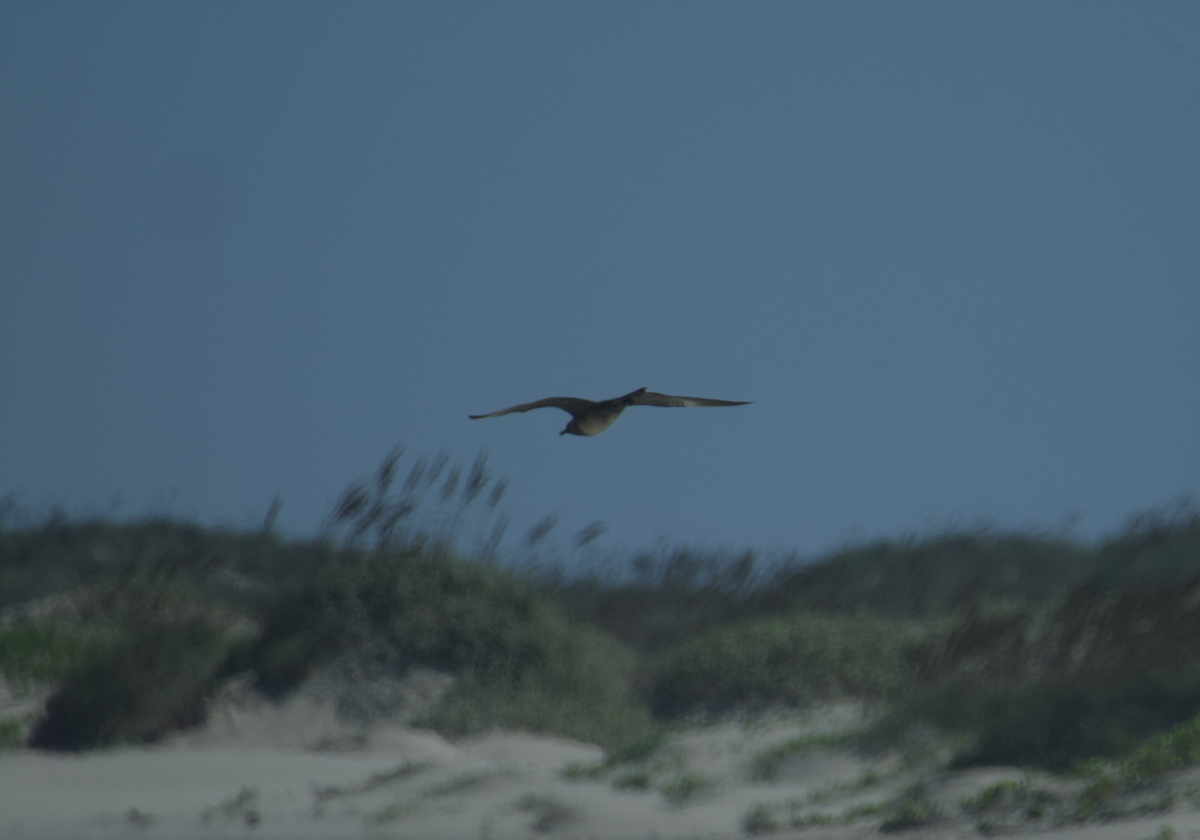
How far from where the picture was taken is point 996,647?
9.29 metres

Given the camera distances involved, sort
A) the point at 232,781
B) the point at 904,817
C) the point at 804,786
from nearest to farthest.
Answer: the point at 904,817 → the point at 804,786 → the point at 232,781

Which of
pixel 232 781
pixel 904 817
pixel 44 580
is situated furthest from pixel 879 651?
pixel 44 580

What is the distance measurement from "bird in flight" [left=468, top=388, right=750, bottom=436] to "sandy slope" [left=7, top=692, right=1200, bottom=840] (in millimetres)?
2801

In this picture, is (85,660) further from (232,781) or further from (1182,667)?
(1182,667)

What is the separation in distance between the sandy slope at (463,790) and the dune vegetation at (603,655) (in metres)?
0.53

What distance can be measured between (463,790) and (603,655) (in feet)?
14.8

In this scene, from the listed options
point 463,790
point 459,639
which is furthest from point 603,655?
point 463,790

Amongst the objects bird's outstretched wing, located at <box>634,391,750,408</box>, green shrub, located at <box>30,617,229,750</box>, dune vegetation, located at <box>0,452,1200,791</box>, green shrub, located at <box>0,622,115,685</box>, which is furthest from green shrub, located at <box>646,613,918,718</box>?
bird's outstretched wing, located at <box>634,391,750,408</box>

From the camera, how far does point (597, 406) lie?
511 cm

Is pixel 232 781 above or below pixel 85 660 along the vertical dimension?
below

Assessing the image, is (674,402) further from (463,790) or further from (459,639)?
(459,639)

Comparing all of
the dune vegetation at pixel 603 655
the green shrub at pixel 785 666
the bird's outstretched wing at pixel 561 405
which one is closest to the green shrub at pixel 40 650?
the dune vegetation at pixel 603 655

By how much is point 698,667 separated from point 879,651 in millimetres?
1803

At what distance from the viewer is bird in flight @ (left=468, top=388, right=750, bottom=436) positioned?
5078 mm
